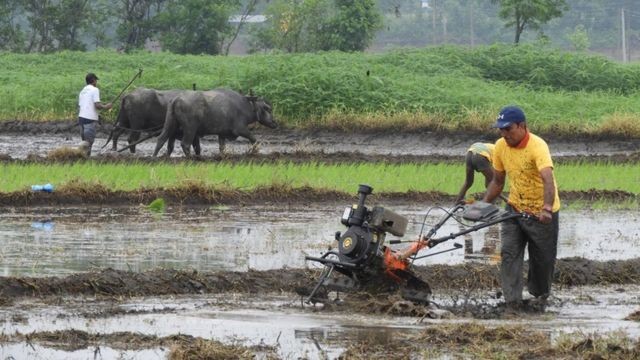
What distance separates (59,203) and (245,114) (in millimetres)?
8464

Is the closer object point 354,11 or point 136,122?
point 136,122

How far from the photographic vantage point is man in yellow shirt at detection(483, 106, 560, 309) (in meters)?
10.1

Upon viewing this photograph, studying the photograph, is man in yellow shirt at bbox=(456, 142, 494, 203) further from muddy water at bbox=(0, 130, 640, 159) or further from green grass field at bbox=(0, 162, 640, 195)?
muddy water at bbox=(0, 130, 640, 159)

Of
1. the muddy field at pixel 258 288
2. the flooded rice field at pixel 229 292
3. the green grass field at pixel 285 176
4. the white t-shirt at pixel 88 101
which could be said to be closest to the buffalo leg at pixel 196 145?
the white t-shirt at pixel 88 101

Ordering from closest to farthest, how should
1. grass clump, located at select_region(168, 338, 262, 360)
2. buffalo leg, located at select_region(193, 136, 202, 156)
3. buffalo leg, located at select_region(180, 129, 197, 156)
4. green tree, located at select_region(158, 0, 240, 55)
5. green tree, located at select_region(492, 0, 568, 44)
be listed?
grass clump, located at select_region(168, 338, 262, 360), buffalo leg, located at select_region(180, 129, 197, 156), buffalo leg, located at select_region(193, 136, 202, 156), green tree, located at select_region(492, 0, 568, 44), green tree, located at select_region(158, 0, 240, 55)

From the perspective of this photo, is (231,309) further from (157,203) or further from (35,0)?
(35,0)

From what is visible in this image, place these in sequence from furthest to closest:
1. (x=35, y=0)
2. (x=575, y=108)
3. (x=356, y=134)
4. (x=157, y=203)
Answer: (x=35, y=0)
(x=575, y=108)
(x=356, y=134)
(x=157, y=203)

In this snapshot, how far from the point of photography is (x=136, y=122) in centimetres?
2558

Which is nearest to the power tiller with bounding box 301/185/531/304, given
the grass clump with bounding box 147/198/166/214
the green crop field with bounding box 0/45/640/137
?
the grass clump with bounding box 147/198/166/214

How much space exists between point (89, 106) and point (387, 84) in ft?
31.0

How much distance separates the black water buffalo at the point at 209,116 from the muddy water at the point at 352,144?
1.12 metres

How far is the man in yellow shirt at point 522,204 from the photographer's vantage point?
10.1 meters

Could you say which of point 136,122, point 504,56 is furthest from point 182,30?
point 136,122

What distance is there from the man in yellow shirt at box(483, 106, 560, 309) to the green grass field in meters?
7.78
